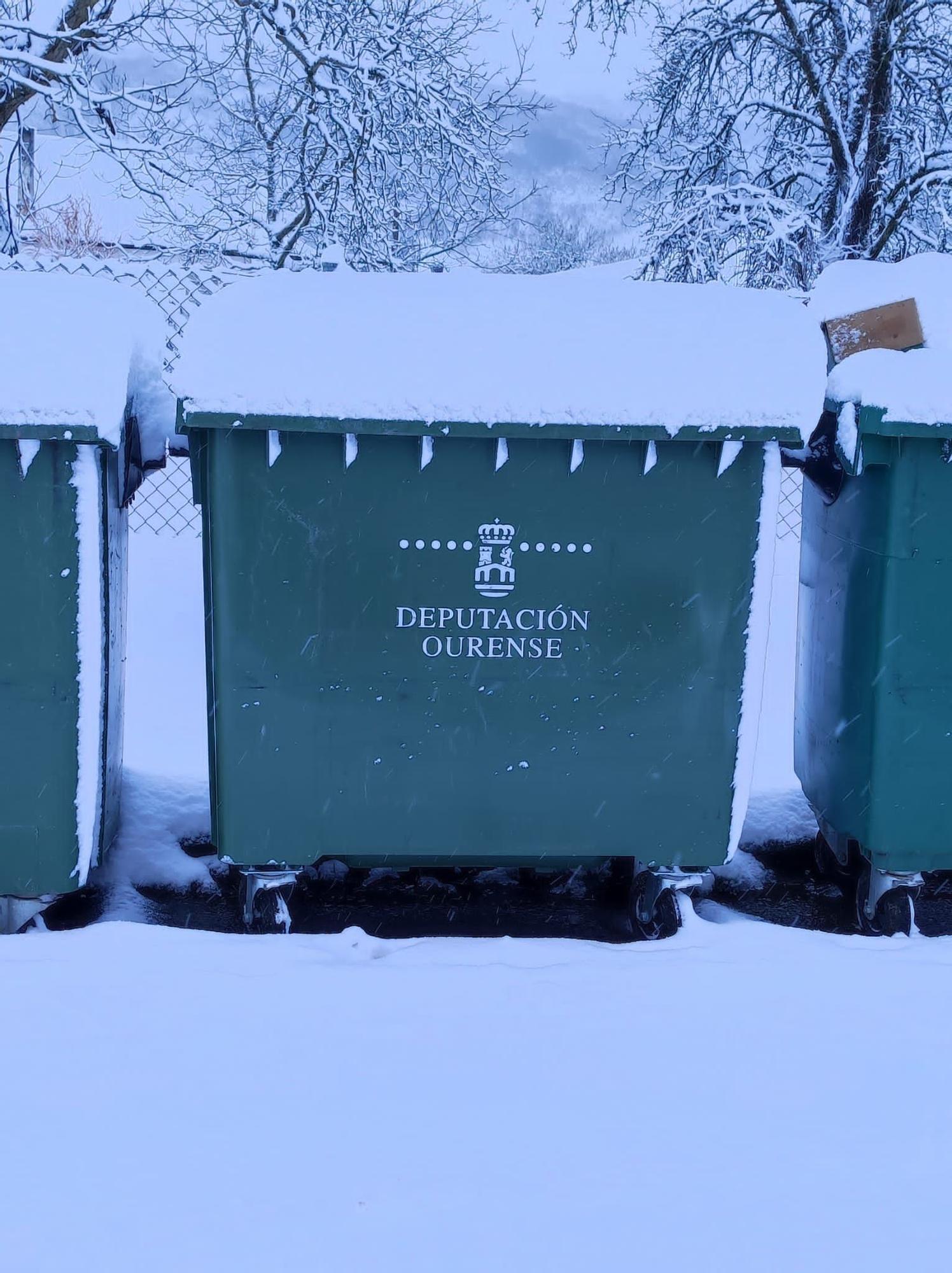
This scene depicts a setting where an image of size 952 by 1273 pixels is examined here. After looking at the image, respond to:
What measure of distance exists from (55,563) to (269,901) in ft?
3.58

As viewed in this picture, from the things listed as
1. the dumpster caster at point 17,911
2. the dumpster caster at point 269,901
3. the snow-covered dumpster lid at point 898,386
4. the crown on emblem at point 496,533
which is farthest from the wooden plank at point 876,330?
the dumpster caster at point 17,911

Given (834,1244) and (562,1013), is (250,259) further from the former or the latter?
(834,1244)

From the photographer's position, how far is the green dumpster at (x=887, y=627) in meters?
2.77

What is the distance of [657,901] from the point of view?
10.2 feet

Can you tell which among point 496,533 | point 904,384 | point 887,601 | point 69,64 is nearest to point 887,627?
point 887,601

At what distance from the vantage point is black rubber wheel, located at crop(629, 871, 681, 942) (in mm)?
3049

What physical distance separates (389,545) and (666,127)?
A: 7718mm

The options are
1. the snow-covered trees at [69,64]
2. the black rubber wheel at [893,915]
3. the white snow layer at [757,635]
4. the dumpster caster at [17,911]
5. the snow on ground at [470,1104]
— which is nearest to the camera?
the snow on ground at [470,1104]

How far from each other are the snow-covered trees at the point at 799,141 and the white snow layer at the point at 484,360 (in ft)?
18.7

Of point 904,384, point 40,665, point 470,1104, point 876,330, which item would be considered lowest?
point 470,1104

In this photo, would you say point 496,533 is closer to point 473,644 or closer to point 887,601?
point 473,644

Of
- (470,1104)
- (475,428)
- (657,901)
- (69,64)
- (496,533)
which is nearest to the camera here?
(470,1104)

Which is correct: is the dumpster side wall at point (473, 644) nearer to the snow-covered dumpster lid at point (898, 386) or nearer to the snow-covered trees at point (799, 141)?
the snow-covered dumpster lid at point (898, 386)

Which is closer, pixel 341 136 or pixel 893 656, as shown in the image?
pixel 893 656
